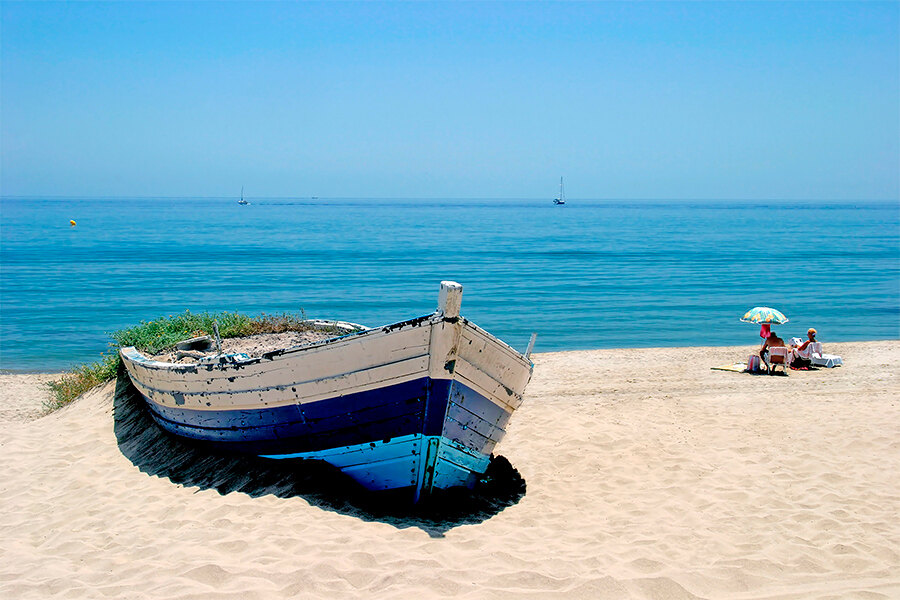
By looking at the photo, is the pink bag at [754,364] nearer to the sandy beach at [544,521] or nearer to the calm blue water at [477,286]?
the sandy beach at [544,521]

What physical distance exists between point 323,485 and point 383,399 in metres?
1.28

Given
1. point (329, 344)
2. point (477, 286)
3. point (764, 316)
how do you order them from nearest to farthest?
point (329, 344), point (764, 316), point (477, 286)

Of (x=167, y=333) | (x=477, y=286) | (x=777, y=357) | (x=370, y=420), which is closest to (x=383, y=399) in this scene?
(x=370, y=420)

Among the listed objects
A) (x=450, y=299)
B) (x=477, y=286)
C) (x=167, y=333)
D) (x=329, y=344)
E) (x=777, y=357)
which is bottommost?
(x=477, y=286)

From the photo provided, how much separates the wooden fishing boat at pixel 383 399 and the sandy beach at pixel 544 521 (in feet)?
1.63

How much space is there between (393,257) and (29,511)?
38405 millimetres

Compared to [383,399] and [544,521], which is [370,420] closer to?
[383,399]

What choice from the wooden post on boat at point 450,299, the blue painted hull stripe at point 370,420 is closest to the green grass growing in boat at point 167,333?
the blue painted hull stripe at point 370,420

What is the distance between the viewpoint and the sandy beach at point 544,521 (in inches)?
210

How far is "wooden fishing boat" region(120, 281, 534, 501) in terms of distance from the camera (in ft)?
20.8

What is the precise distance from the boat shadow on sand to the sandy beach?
67mm

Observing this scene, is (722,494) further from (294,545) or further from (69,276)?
(69,276)

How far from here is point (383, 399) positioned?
257 inches

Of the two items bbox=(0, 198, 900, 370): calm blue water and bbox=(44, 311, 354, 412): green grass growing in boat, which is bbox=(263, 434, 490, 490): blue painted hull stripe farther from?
bbox=(0, 198, 900, 370): calm blue water
